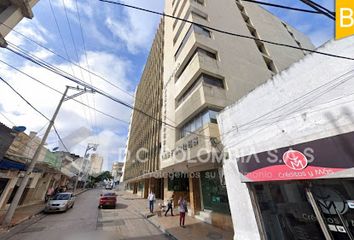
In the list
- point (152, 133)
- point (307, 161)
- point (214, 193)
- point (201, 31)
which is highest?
point (201, 31)

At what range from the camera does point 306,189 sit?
5.60 m

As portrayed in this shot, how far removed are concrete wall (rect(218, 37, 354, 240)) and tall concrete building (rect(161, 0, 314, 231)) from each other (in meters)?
1.78

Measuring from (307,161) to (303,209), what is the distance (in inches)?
73.0

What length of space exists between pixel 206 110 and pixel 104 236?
880cm

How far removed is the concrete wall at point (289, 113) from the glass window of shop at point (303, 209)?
0.70m

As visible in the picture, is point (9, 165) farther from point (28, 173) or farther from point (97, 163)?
point (97, 163)

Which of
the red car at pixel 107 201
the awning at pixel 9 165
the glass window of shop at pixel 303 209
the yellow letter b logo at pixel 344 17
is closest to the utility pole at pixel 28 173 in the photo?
the awning at pixel 9 165

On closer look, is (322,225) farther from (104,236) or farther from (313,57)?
(104,236)

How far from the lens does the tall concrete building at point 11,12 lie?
21.2 ft

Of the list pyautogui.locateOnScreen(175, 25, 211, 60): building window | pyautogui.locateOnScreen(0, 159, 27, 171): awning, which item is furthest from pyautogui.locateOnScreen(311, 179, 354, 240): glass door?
pyautogui.locateOnScreen(0, 159, 27, 171): awning

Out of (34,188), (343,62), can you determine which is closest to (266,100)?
(343,62)

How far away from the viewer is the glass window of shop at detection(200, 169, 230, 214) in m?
10.2

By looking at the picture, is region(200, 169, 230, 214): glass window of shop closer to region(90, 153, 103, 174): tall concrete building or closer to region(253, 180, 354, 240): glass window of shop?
region(253, 180, 354, 240): glass window of shop

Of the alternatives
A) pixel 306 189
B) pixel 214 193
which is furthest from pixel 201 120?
pixel 306 189
